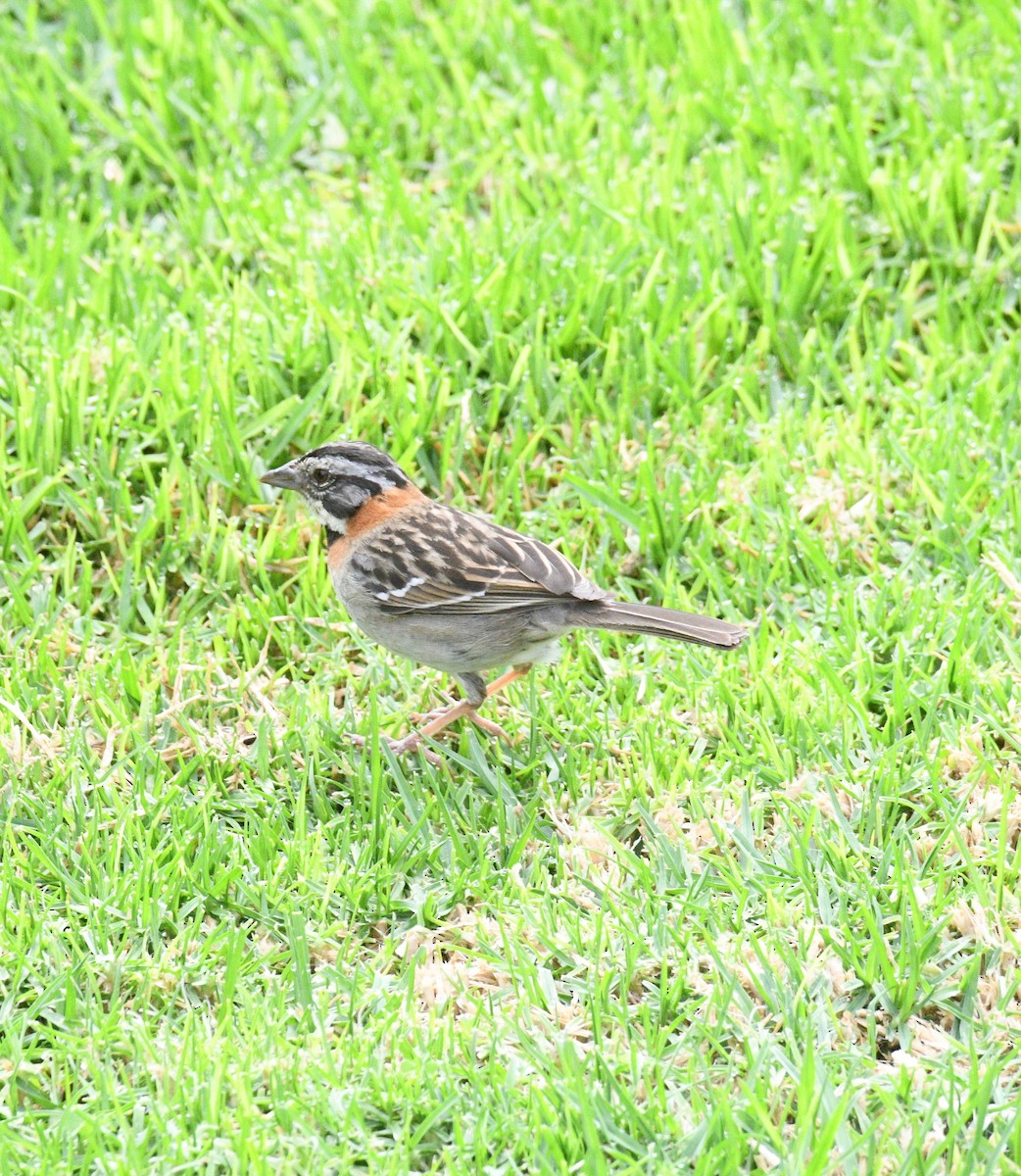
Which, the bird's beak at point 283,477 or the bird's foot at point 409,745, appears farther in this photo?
the bird's beak at point 283,477

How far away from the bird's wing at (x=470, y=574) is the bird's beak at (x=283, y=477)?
0.43 m

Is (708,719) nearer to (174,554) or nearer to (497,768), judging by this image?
(497,768)

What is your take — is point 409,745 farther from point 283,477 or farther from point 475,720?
point 283,477

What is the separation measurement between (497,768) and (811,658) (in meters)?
1.21

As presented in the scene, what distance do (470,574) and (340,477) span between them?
671 mm

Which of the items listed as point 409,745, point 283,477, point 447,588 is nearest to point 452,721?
point 409,745

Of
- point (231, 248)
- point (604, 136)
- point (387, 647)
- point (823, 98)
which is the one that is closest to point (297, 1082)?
point (387, 647)

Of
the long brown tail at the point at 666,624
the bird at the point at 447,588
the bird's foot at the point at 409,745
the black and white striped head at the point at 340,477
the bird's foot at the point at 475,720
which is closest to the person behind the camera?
the long brown tail at the point at 666,624

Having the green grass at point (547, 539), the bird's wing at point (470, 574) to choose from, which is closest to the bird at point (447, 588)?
the bird's wing at point (470, 574)

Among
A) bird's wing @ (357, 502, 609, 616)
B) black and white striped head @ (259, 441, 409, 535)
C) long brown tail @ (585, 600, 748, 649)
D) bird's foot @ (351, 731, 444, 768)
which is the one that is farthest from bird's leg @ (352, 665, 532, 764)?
black and white striped head @ (259, 441, 409, 535)

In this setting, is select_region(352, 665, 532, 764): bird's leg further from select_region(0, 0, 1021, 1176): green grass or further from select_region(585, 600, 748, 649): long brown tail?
select_region(585, 600, 748, 649): long brown tail

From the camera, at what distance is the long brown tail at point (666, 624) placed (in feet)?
17.1

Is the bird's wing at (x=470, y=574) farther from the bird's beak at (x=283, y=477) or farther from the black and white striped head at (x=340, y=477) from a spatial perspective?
the bird's beak at (x=283, y=477)

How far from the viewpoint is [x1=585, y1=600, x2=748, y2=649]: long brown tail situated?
5223 mm
